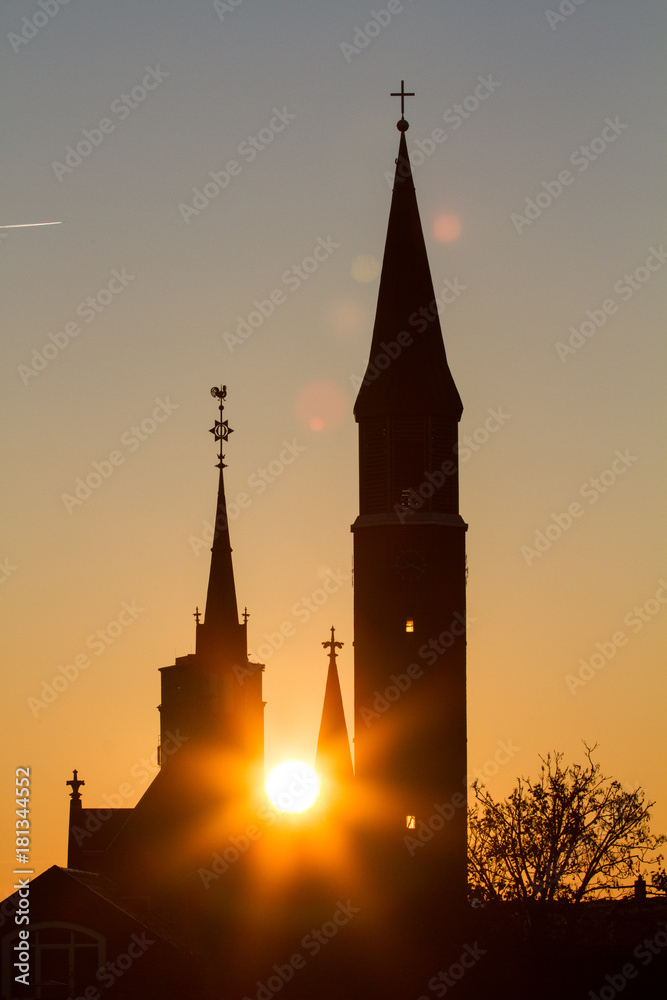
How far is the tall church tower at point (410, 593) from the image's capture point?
67625mm

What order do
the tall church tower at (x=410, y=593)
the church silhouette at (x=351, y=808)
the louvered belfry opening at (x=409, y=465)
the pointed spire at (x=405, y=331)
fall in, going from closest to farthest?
the church silhouette at (x=351, y=808) < the tall church tower at (x=410, y=593) < the louvered belfry opening at (x=409, y=465) < the pointed spire at (x=405, y=331)

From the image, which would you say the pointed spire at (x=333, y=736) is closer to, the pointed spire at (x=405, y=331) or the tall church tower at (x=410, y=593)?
the tall church tower at (x=410, y=593)

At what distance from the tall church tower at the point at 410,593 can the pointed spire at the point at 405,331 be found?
0.05m

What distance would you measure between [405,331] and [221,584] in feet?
46.6

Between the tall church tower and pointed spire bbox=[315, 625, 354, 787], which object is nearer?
the tall church tower

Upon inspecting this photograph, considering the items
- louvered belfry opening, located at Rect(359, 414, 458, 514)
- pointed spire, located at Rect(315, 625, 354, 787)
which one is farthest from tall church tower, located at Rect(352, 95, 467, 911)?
pointed spire, located at Rect(315, 625, 354, 787)

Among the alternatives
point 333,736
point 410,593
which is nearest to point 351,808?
point 410,593

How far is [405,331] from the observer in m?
71.4

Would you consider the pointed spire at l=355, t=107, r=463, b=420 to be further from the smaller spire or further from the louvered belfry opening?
the smaller spire

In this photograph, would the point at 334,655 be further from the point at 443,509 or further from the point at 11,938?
the point at 11,938

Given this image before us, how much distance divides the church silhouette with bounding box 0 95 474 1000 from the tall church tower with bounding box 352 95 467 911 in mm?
68

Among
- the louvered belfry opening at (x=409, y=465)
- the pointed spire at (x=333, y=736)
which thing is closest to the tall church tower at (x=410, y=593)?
the louvered belfry opening at (x=409, y=465)

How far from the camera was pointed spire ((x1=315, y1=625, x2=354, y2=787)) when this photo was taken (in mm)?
75625

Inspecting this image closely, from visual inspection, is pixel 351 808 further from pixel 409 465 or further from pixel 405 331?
pixel 405 331
